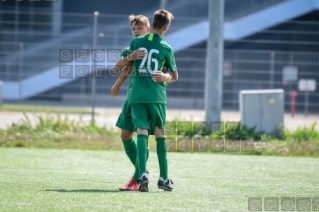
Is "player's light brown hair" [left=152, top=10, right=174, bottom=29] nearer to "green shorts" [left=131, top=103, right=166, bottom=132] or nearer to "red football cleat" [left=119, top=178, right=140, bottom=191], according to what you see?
"green shorts" [left=131, top=103, right=166, bottom=132]

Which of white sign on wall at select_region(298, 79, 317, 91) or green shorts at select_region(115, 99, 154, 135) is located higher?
white sign on wall at select_region(298, 79, 317, 91)

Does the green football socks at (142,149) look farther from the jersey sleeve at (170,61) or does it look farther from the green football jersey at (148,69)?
the jersey sleeve at (170,61)

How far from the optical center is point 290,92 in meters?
16.6

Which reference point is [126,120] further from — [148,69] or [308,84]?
[308,84]

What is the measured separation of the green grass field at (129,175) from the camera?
6344 millimetres

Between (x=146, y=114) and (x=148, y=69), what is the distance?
17.8 inches

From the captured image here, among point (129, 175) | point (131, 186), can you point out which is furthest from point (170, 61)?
point (129, 175)

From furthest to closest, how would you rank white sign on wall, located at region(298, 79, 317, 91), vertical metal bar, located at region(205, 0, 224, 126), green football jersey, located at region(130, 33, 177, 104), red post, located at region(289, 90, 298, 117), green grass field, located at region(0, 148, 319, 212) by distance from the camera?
red post, located at region(289, 90, 298, 117), white sign on wall, located at region(298, 79, 317, 91), vertical metal bar, located at region(205, 0, 224, 126), green football jersey, located at region(130, 33, 177, 104), green grass field, located at region(0, 148, 319, 212)

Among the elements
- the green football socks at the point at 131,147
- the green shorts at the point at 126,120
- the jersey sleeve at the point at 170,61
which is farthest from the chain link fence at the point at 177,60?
the jersey sleeve at the point at 170,61

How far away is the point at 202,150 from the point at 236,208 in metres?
7.02

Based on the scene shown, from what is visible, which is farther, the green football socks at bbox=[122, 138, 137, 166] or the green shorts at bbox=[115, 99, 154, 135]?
the green football socks at bbox=[122, 138, 137, 166]

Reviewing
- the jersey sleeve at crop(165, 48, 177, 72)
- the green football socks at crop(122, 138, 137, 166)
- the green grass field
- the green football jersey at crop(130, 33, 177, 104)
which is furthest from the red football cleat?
the jersey sleeve at crop(165, 48, 177, 72)

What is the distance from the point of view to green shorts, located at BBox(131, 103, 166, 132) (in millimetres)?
7453

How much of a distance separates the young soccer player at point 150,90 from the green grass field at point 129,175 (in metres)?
0.39
